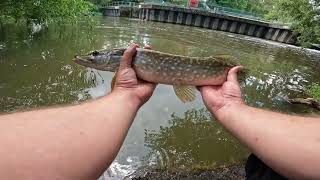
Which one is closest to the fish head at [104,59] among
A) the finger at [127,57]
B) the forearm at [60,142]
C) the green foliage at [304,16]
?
the finger at [127,57]

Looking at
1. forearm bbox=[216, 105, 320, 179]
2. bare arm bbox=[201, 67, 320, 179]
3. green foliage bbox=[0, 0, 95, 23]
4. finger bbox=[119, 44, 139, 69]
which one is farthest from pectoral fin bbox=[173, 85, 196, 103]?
green foliage bbox=[0, 0, 95, 23]

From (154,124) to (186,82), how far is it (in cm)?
669

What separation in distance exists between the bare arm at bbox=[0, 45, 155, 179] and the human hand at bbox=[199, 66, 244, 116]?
0.86 metres

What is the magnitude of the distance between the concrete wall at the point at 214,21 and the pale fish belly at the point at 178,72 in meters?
46.0

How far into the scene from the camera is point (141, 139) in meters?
9.07

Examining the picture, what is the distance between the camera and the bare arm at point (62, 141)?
151 centimetres

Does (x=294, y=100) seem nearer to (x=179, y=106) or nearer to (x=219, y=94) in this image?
(x=179, y=106)

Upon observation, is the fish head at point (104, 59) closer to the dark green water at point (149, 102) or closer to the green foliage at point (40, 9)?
the dark green water at point (149, 102)

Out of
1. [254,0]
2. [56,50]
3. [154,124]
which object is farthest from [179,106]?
[254,0]

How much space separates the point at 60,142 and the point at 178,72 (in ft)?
6.61

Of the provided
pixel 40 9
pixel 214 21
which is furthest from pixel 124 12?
pixel 40 9

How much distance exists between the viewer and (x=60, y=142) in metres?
1.67

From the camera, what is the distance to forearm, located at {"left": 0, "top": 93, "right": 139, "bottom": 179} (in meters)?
1.51

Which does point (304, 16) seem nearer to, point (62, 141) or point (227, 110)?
point (227, 110)
